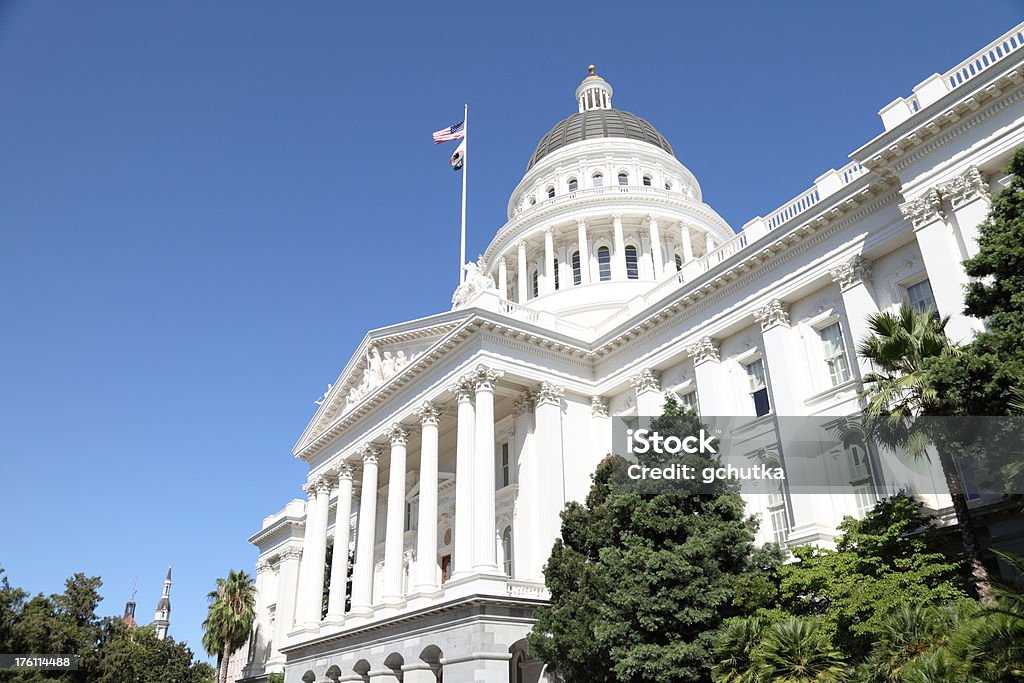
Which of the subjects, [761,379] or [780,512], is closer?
[780,512]

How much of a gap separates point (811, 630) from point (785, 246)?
14.1m

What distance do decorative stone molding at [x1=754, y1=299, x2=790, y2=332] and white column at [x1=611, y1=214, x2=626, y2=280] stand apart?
19.6m

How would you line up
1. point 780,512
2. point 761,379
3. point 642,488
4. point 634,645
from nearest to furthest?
point 634,645, point 642,488, point 780,512, point 761,379

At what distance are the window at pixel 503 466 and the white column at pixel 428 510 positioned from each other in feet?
12.1

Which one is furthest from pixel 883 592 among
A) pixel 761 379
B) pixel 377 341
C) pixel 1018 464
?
pixel 377 341

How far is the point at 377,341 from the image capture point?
36.9 meters

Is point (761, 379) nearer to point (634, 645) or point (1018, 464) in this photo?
point (634, 645)

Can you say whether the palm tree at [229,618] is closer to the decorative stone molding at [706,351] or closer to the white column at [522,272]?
the white column at [522,272]

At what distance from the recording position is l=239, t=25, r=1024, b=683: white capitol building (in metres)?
20.9

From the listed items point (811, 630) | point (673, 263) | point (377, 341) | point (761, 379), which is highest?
point (673, 263)

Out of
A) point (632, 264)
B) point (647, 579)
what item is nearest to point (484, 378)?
point (647, 579)

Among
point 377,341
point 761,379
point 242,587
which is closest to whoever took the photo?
point 761,379

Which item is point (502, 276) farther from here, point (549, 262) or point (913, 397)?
point (913, 397)

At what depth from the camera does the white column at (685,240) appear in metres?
46.5
